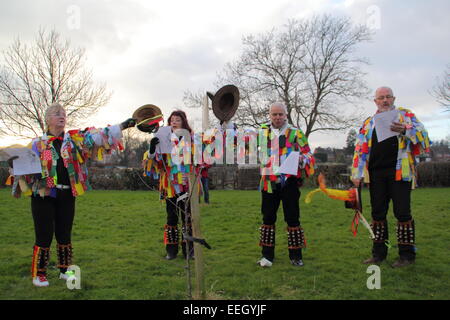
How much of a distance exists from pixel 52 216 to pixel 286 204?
2.39 meters

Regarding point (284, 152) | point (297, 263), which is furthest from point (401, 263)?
point (284, 152)

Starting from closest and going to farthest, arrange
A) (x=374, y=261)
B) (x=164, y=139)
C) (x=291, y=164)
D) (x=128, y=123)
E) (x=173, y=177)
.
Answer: (x=128, y=123) → (x=291, y=164) → (x=164, y=139) → (x=374, y=261) → (x=173, y=177)

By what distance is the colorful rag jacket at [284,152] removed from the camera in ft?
13.0

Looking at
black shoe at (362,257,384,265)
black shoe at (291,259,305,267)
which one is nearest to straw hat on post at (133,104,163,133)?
black shoe at (291,259,305,267)

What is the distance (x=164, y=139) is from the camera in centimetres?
395

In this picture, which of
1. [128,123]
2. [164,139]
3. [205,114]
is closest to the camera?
[205,114]

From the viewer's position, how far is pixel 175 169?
434 centimetres

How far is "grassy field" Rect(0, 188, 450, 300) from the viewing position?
10.6 feet

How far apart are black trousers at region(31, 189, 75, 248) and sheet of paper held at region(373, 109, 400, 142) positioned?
10.6ft

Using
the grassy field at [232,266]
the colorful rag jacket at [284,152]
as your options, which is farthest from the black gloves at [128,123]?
the colorful rag jacket at [284,152]

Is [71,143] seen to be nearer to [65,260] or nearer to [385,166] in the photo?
[65,260]

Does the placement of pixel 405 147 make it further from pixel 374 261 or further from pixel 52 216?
pixel 52 216
